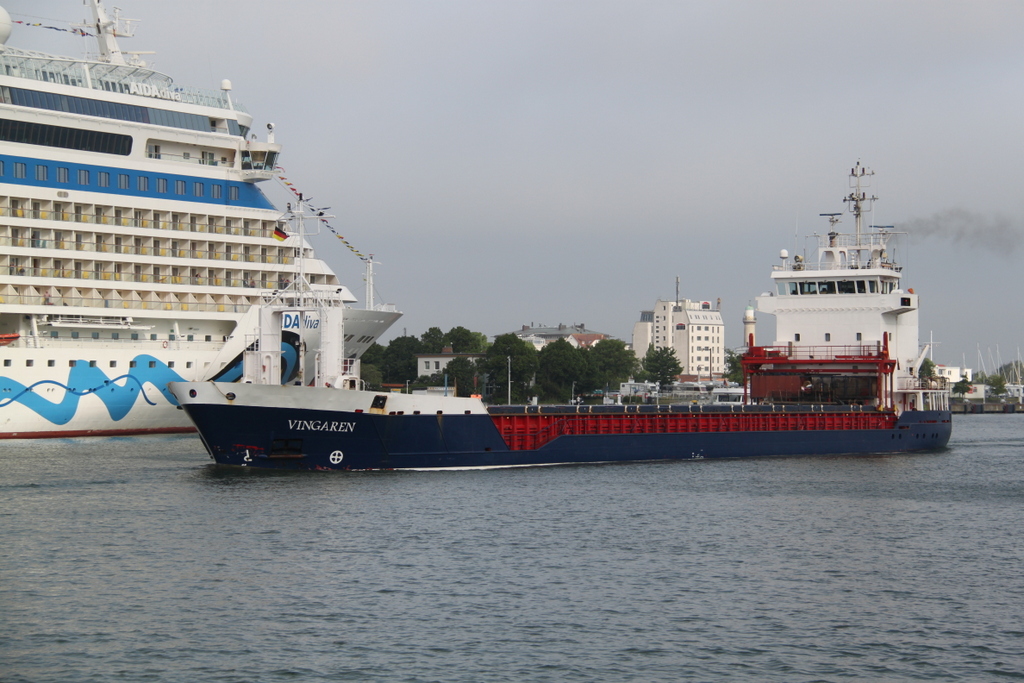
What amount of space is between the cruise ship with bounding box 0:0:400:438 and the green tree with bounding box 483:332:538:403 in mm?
40974

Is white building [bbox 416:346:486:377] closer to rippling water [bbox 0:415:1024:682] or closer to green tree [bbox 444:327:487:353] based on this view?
green tree [bbox 444:327:487:353]

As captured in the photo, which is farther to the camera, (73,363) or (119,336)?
(119,336)

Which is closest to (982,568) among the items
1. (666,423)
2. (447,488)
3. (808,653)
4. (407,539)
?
(808,653)

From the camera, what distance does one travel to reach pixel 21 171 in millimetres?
51375

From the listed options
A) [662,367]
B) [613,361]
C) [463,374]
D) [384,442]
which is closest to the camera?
[384,442]

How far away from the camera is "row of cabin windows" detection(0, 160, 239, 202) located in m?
51.5

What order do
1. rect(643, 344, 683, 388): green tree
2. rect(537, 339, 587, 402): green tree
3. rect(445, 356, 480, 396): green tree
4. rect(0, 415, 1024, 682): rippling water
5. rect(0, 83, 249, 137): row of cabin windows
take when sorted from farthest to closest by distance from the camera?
1. rect(643, 344, 683, 388): green tree
2. rect(537, 339, 587, 402): green tree
3. rect(445, 356, 480, 396): green tree
4. rect(0, 83, 249, 137): row of cabin windows
5. rect(0, 415, 1024, 682): rippling water

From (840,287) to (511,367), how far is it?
49.7 metres

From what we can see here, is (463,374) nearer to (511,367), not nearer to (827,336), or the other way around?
(511,367)

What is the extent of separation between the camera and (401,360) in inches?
5364

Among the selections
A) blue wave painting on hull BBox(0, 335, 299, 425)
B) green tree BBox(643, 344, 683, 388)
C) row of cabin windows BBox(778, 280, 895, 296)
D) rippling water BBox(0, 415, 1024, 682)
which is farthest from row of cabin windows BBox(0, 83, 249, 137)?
green tree BBox(643, 344, 683, 388)

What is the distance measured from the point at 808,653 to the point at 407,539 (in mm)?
10874

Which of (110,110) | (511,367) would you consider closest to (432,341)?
(511,367)

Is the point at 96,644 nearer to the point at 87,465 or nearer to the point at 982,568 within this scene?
the point at 982,568
